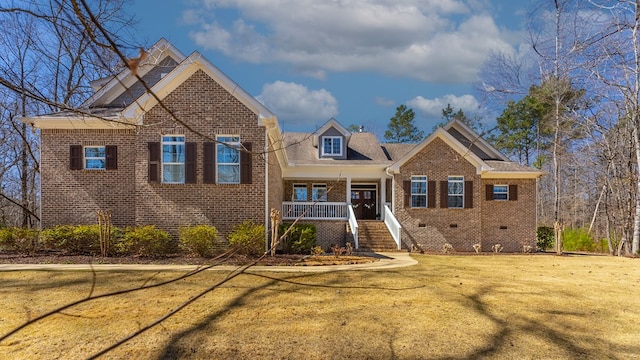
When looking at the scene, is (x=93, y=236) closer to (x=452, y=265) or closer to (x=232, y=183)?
(x=232, y=183)

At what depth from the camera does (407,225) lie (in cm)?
1831

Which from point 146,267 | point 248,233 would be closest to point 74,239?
point 146,267

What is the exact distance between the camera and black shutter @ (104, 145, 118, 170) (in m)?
13.9

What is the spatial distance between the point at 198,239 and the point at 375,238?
8381 millimetres

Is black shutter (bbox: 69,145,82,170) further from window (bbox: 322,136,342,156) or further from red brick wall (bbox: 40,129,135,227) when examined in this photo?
window (bbox: 322,136,342,156)

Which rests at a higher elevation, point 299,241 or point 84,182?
point 84,182

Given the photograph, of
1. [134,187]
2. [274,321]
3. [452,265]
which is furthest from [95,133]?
[452,265]

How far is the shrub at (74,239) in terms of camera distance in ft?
41.2

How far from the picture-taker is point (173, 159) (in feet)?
44.4

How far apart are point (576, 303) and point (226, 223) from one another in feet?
32.2

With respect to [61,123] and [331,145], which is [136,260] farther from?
[331,145]

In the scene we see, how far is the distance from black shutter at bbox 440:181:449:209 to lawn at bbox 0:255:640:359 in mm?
8497

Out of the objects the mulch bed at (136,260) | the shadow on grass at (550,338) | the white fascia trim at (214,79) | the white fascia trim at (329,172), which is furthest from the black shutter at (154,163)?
the shadow on grass at (550,338)

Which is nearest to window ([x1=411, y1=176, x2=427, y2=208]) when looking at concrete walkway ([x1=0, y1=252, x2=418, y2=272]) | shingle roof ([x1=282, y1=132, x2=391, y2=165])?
shingle roof ([x1=282, y1=132, x2=391, y2=165])
